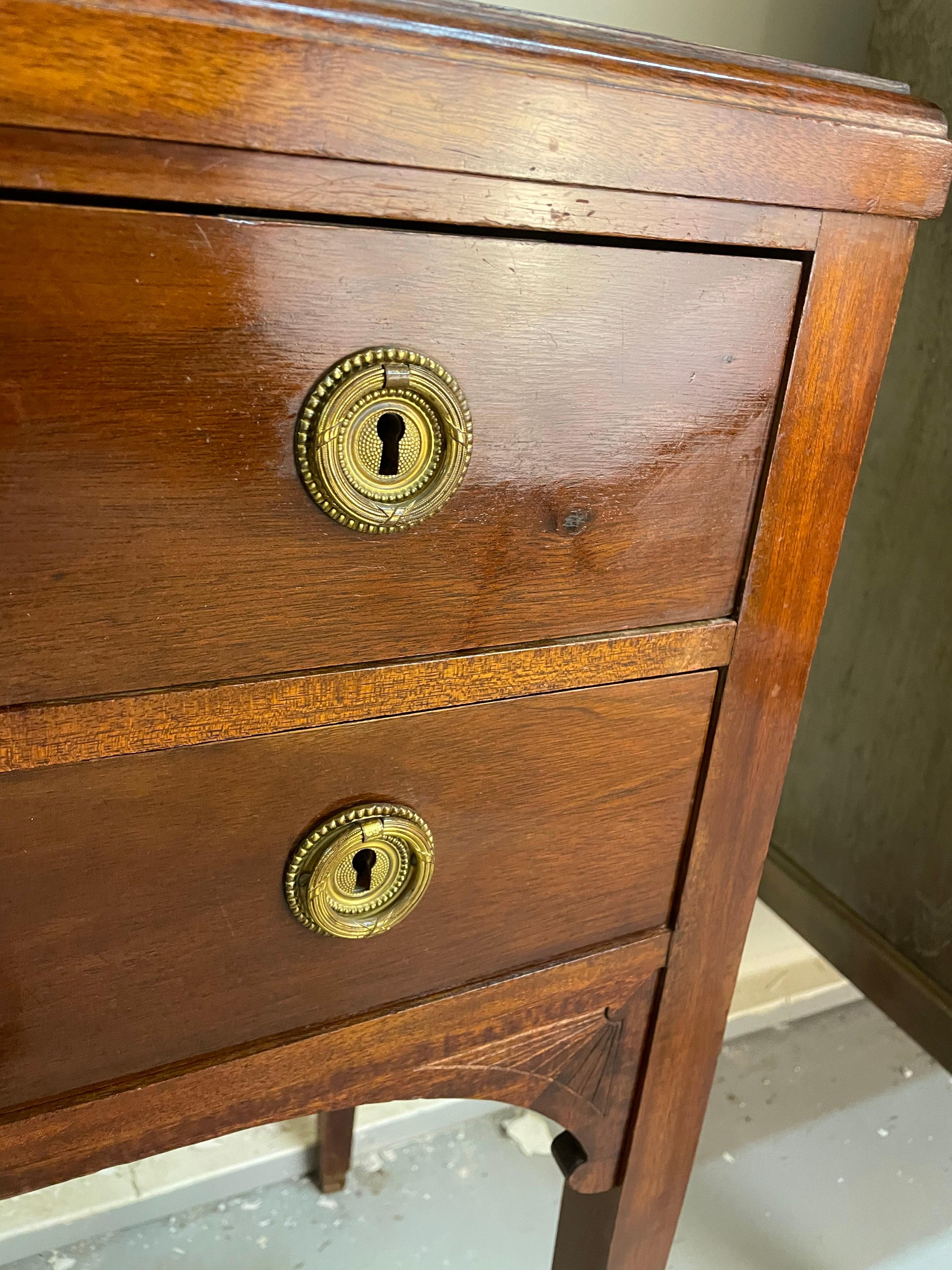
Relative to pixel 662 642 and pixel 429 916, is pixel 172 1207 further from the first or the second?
pixel 662 642

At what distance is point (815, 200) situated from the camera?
1.37 ft

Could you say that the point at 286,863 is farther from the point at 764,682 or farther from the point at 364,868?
the point at 764,682

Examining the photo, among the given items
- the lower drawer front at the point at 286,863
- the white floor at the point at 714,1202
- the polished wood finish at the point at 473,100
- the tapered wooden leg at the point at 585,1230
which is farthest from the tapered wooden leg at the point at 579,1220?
the polished wood finish at the point at 473,100

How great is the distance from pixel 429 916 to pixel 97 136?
0.34 m

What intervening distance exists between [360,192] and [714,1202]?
0.96 meters

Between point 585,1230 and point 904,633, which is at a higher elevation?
point 904,633

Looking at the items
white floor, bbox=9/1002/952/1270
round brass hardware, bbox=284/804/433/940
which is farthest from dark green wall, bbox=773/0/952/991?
round brass hardware, bbox=284/804/433/940

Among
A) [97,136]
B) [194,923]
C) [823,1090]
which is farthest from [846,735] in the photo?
[97,136]

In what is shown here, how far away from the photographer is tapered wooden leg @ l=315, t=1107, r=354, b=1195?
2.94ft

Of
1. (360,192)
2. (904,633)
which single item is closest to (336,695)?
(360,192)

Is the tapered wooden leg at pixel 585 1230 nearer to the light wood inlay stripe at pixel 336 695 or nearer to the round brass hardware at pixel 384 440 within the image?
the light wood inlay stripe at pixel 336 695

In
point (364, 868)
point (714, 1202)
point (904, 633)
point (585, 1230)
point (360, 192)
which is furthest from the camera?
point (714, 1202)

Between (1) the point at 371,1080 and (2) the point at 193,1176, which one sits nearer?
(1) the point at 371,1080

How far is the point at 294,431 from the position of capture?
36 cm
